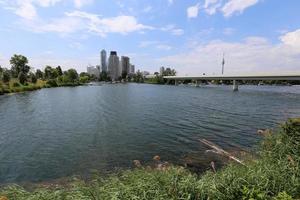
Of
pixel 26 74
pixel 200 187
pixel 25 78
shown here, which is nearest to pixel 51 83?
pixel 26 74

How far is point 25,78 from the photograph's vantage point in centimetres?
12500

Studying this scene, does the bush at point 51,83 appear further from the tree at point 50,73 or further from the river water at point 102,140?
the river water at point 102,140

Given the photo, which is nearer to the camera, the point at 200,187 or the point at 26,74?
the point at 200,187

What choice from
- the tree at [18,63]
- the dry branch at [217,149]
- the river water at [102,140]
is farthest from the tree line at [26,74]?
the dry branch at [217,149]

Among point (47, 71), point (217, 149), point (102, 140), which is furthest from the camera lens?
point (47, 71)

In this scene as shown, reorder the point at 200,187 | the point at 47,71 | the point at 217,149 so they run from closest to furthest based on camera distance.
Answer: the point at 200,187, the point at 217,149, the point at 47,71

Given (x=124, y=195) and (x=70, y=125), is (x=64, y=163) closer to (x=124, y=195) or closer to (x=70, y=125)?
(x=124, y=195)

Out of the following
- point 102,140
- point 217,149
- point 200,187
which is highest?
point 200,187

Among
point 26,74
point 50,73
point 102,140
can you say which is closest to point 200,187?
point 102,140

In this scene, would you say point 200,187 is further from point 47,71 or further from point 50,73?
point 50,73

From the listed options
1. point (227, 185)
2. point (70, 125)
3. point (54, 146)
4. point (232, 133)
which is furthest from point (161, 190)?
point (70, 125)

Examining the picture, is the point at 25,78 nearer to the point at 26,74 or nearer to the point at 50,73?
the point at 26,74

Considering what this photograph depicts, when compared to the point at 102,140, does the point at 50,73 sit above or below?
above

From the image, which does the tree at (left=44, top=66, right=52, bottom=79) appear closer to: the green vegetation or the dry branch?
the green vegetation
